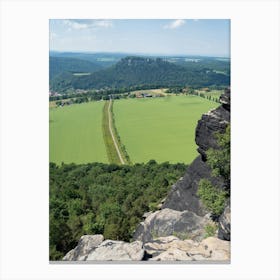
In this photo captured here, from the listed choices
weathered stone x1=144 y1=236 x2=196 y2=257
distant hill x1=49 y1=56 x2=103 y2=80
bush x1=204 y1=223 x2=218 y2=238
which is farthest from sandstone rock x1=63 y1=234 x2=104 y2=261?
distant hill x1=49 y1=56 x2=103 y2=80

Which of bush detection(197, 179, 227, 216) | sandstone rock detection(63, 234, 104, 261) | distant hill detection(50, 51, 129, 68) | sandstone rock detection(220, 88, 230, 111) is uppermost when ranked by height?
distant hill detection(50, 51, 129, 68)

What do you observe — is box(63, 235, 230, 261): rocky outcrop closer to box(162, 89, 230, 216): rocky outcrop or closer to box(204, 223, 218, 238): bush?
box(204, 223, 218, 238): bush

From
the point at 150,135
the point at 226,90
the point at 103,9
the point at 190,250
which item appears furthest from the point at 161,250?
the point at 103,9

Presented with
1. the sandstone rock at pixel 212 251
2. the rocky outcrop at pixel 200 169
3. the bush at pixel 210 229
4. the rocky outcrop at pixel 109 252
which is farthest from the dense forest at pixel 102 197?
the sandstone rock at pixel 212 251

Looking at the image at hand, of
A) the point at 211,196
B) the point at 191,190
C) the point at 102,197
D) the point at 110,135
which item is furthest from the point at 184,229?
the point at 110,135

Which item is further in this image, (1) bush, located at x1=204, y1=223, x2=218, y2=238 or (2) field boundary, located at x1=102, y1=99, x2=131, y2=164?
(2) field boundary, located at x1=102, y1=99, x2=131, y2=164

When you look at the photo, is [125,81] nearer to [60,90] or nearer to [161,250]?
[60,90]

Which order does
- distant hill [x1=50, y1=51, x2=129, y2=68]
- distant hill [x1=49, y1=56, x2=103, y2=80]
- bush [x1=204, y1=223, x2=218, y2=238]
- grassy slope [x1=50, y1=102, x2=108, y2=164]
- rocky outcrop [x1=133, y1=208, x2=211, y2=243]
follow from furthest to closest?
1. distant hill [x1=50, y1=51, x2=129, y2=68]
2. rocky outcrop [x1=133, y1=208, x2=211, y2=243]
3. bush [x1=204, y1=223, x2=218, y2=238]
4. grassy slope [x1=50, y1=102, x2=108, y2=164]
5. distant hill [x1=49, y1=56, x2=103, y2=80]

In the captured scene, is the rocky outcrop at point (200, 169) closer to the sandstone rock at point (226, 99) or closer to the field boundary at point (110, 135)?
the sandstone rock at point (226, 99)
